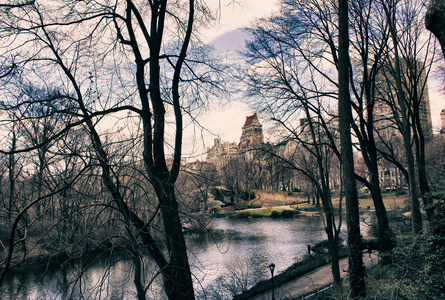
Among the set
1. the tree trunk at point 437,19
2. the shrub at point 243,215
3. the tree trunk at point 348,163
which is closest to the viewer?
the tree trunk at point 437,19

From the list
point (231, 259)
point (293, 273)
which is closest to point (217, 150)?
point (293, 273)

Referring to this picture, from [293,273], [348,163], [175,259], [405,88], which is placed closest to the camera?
[175,259]

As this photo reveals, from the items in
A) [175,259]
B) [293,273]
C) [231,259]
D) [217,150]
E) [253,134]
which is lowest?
[231,259]

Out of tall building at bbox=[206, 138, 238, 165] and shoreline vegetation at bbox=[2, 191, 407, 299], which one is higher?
tall building at bbox=[206, 138, 238, 165]

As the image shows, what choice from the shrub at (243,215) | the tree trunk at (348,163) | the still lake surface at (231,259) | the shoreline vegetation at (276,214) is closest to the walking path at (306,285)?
the shoreline vegetation at (276,214)

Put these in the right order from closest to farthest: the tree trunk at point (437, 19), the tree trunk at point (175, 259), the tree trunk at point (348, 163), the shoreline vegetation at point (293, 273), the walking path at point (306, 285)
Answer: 1. the tree trunk at point (437, 19)
2. the tree trunk at point (175, 259)
3. the tree trunk at point (348, 163)
4. the walking path at point (306, 285)
5. the shoreline vegetation at point (293, 273)

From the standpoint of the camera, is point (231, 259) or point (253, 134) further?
point (231, 259)

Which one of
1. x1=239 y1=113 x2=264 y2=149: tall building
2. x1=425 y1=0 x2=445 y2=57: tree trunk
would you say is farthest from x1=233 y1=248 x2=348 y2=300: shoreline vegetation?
x1=425 y1=0 x2=445 y2=57: tree trunk

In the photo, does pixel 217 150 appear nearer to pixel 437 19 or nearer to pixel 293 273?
pixel 437 19

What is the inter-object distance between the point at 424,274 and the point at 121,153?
5219 mm

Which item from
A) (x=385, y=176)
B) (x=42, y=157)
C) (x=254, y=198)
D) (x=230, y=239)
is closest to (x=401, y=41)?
(x=42, y=157)

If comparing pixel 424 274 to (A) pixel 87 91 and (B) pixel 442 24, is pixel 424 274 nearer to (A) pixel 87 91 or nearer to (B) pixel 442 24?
(B) pixel 442 24

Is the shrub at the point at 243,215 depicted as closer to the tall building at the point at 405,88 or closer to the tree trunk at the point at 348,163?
the tall building at the point at 405,88

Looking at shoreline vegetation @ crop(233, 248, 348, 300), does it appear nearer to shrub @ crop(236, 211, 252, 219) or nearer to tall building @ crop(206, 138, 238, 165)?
tall building @ crop(206, 138, 238, 165)
